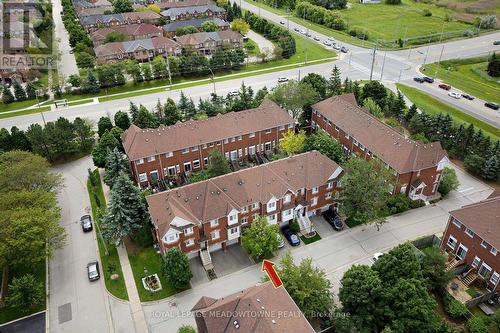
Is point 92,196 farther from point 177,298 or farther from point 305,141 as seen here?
point 305,141

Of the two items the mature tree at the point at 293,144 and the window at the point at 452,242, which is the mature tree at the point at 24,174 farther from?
the window at the point at 452,242

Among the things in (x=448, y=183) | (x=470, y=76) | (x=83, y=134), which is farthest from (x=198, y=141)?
(x=470, y=76)

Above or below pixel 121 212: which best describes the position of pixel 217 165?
above

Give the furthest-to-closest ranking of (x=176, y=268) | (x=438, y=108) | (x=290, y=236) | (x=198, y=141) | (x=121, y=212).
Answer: (x=438, y=108) → (x=198, y=141) → (x=290, y=236) → (x=121, y=212) → (x=176, y=268)

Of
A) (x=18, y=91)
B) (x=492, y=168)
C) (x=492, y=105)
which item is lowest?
(x=492, y=105)

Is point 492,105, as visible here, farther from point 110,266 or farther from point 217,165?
point 110,266

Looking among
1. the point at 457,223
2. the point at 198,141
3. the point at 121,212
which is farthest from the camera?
the point at 198,141

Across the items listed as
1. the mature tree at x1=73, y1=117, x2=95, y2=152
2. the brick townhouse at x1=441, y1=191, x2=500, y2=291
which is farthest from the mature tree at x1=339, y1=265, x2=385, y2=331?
the mature tree at x1=73, y1=117, x2=95, y2=152

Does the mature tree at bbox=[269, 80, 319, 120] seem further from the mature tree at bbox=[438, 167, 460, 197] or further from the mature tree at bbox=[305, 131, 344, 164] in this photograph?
the mature tree at bbox=[438, 167, 460, 197]
